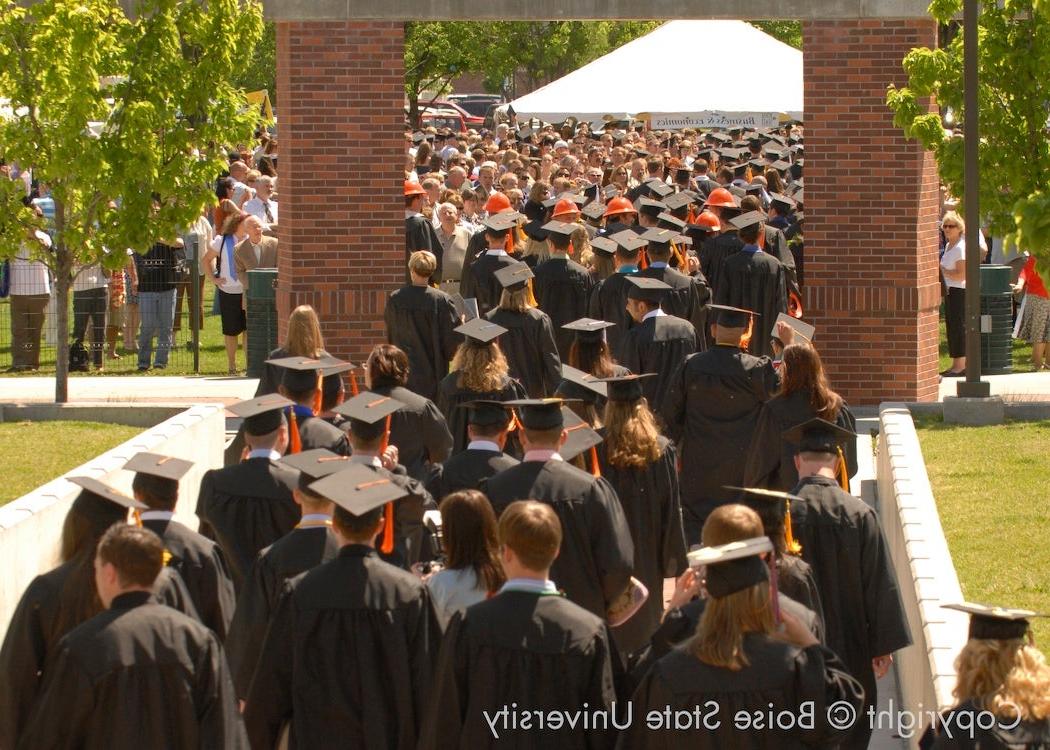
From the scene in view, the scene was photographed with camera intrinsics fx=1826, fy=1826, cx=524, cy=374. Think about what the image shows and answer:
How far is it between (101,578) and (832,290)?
1087 centimetres

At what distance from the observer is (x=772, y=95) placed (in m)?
30.0

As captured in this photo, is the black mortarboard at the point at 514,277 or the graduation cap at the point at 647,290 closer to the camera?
the graduation cap at the point at 647,290

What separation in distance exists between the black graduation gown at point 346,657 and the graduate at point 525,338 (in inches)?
235

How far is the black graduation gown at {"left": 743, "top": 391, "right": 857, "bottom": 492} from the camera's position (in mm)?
9484

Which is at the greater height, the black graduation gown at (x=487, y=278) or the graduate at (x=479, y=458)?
the black graduation gown at (x=487, y=278)

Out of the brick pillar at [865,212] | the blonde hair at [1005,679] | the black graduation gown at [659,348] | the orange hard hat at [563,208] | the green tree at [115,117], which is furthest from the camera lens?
the brick pillar at [865,212]

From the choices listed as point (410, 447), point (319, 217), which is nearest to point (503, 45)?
point (319, 217)

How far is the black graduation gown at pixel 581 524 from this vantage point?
752 centimetres

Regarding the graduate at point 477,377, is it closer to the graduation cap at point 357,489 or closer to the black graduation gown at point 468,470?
the black graduation gown at point 468,470

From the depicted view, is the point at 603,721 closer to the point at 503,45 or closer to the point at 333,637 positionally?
the point at 333,637

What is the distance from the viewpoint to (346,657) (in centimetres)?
633

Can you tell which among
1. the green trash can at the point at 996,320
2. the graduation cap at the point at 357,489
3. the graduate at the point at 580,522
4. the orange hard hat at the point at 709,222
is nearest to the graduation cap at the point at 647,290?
the graduate at the point at 580,522

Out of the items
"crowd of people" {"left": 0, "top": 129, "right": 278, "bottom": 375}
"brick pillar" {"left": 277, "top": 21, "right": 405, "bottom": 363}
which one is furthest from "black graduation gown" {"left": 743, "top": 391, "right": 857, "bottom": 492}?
"crowd of people" {"left": 0, "top": 129, "right": 278, "bottom": 375}

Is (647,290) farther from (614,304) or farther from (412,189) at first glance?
(412,189)
